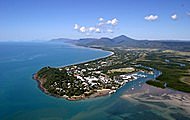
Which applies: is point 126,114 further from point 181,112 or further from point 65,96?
point 65,96

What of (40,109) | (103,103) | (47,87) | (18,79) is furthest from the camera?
(18,79)

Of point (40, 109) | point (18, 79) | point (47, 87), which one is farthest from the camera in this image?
point (18, 79)

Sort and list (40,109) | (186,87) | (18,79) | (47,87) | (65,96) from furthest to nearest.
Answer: (18,79) → (186,87) → (47,87) → (65,96) → (40,109)

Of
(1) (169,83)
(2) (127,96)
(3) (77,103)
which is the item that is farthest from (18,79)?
(1) (169,83)

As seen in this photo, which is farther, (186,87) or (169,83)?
(169,83)

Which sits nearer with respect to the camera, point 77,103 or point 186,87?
point 77,103

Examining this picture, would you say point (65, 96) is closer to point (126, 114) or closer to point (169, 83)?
point (126, 114)

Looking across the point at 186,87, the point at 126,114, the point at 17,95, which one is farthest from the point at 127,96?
the point at 17,95

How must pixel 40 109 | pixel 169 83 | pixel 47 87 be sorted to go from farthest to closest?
pixel 169 83
pixel 47 87
pixel 40 109
